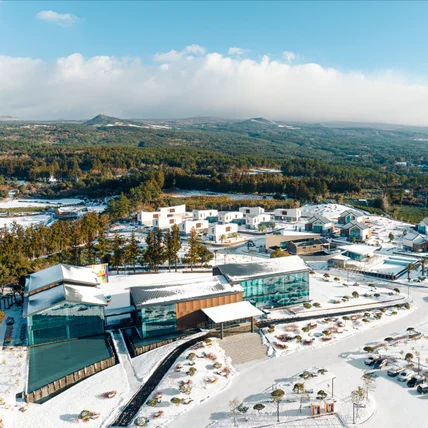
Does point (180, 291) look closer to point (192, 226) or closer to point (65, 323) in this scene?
point (65, 323)

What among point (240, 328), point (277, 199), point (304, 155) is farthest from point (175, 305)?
point (304, 155)

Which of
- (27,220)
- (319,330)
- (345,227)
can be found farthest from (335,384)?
(27,220)

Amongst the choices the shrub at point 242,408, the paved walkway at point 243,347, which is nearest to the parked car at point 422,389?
the paved walkway at point 243,347

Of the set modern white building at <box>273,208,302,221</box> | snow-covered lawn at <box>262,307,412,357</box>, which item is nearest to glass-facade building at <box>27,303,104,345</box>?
snow-covered lawn at <box>262,307,412,357</box>

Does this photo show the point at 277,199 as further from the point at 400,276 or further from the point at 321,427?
the point at 321,427

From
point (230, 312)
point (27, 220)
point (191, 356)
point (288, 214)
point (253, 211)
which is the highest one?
point (253, 211)

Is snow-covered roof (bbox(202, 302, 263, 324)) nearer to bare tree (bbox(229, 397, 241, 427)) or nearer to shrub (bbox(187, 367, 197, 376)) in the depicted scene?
shrub (bbox(187, 367, 197, 376))
